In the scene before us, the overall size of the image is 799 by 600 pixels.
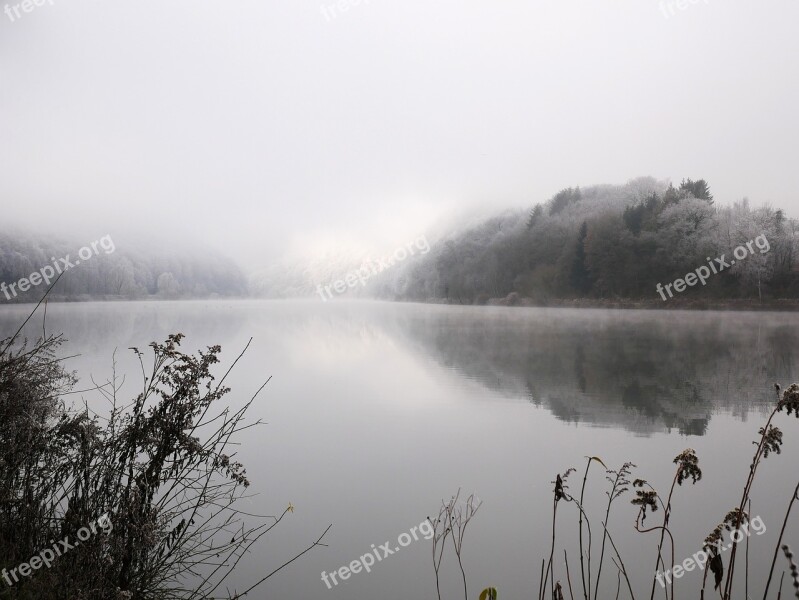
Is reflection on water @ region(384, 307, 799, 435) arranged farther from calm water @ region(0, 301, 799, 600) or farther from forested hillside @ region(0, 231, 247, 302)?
forested hillside @ region(0, 231, 247, 302)

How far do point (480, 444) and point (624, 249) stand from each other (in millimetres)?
50726

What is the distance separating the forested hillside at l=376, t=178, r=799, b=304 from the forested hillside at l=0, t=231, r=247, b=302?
145 ft

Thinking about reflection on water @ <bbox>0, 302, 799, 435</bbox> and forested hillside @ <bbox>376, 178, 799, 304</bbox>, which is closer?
reflection on water @ <bbox>0, 302, 799, 435</bbox>

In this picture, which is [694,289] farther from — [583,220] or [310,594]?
[310,594]

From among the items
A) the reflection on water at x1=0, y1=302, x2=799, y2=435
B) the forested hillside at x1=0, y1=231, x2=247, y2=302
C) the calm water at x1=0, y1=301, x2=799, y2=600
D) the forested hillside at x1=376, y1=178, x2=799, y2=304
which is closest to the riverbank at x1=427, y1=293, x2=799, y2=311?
the forested hillside at x1=376, y1=178, x2=799, y2=304

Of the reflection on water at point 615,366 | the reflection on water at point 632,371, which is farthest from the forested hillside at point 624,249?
the reflection on water at point 632,371

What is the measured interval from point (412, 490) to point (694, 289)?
4899cm

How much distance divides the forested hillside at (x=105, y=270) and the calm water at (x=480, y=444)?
2741cm

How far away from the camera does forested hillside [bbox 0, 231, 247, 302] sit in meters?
54.0

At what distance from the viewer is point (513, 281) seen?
70.5m

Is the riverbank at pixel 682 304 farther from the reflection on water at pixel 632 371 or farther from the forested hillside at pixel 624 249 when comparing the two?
the reflection on water at pixel 632 371

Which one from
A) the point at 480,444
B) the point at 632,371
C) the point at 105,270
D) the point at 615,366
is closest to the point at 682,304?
the point at 615,366

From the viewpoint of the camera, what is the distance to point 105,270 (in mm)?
75625

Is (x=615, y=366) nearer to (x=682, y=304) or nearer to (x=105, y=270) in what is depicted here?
(x=682, y=304)
